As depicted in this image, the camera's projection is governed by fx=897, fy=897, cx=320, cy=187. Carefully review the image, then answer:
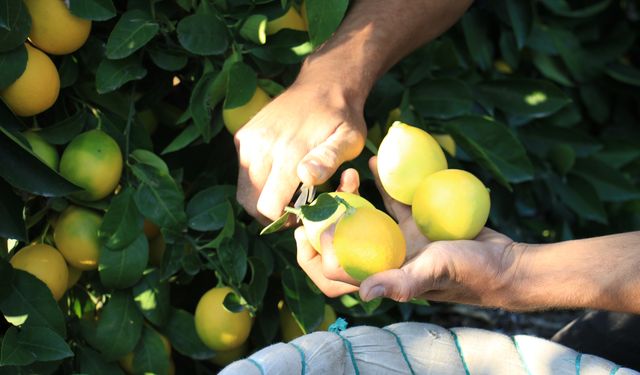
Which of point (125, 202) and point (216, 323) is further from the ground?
point (125, 202)

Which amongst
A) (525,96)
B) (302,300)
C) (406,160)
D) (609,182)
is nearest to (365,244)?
(406,160)

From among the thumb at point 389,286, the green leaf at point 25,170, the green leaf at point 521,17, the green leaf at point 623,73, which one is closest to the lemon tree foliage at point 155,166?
the green leaf at point 25,170

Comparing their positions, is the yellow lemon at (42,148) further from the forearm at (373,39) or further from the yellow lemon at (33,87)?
the forearm at (373,39)

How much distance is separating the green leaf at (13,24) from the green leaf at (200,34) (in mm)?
210

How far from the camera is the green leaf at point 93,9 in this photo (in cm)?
120

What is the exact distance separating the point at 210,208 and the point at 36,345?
31cm

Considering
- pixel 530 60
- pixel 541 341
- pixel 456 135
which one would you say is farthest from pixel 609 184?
pixel 541 341

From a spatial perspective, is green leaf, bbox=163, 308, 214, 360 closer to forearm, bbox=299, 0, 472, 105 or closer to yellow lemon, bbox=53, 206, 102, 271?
yellow lemon, bbox=53, 206, 102, 271

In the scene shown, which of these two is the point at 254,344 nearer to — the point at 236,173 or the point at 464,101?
the point at 236,173

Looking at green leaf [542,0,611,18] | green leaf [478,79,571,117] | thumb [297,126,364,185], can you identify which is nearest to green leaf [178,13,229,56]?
thumb [297,126,364,185]

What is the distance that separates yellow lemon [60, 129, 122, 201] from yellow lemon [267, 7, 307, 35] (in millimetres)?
290

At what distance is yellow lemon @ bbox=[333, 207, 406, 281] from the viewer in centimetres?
103

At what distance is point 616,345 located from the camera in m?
1.48

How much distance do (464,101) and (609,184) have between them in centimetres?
70
